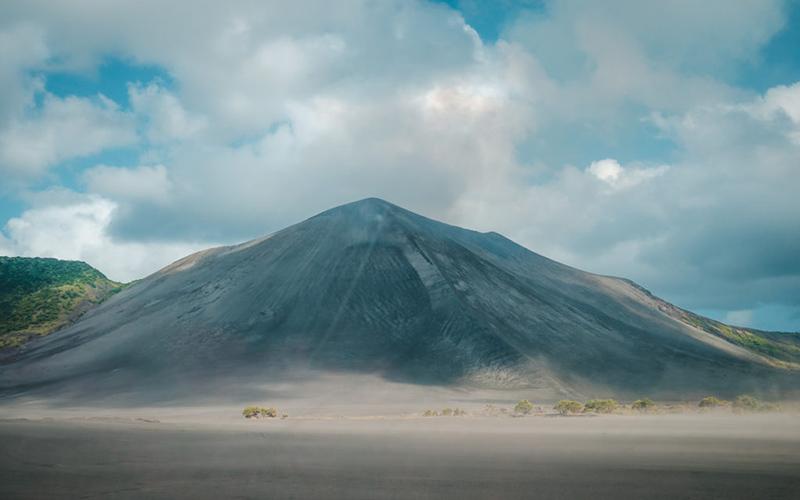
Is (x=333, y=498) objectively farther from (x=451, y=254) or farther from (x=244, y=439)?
(x=451, y=254)

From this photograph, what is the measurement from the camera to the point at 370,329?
9488 cm

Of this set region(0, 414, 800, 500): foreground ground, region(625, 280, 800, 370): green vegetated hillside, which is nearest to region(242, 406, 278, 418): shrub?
region(0, 414, 800, 500): foreground ground

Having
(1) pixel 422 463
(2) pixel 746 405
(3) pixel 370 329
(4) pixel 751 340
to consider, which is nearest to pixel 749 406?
(2) pixel 746 405

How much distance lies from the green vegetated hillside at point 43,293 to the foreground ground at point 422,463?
9656 cm

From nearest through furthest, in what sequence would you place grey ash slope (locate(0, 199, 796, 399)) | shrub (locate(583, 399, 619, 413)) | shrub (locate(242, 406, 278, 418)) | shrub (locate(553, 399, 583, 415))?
1. shrub (locate(553, 399, 583, 415))
2. shrub (locate(583, 399, 619, 413))
3. shrub (locate(242, 406, 278, 418))
4. grey ash slope (locate(0, 199, 796, 399))

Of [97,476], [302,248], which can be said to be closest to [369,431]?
[97,476]

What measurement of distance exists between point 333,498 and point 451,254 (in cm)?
10532

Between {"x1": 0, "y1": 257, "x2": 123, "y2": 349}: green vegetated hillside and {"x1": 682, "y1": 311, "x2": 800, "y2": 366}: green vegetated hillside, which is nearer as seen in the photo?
{"x1": 0, "y1": 257, "x2": 123, "y2": 349}: green vegetated hillside

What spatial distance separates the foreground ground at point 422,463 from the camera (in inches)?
575

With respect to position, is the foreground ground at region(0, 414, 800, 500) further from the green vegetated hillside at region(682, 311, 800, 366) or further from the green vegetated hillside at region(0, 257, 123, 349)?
the green vegetated hillside at region(682, 311, 800, 366)

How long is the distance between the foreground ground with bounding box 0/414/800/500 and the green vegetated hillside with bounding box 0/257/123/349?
96.6 m

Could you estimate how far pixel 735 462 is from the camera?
19.1 m

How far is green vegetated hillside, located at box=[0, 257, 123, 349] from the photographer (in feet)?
387

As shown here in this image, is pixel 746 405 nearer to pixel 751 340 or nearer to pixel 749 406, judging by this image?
pixel 749 406
